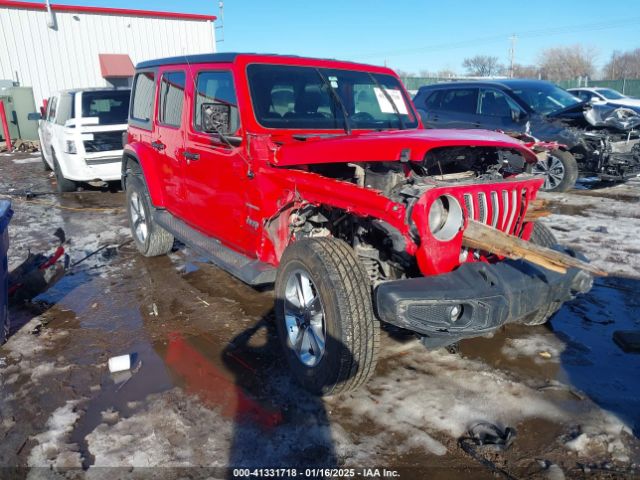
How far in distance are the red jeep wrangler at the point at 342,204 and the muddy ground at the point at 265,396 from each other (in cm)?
33

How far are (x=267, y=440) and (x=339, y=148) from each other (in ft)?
5.63

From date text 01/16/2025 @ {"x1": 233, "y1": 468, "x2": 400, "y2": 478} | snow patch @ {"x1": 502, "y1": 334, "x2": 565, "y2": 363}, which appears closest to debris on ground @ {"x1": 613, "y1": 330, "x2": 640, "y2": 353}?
snow patch @ {"x1": 502, "y1": 334, "x2": 565, "y2": 363}

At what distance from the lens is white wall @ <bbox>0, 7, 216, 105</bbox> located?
20.0m

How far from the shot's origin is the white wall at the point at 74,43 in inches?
787

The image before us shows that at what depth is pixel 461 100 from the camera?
32.5 ft

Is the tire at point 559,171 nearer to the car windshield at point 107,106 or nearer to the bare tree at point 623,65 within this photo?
the car windshield at point 107,106

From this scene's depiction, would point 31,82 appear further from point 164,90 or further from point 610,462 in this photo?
point 610,462

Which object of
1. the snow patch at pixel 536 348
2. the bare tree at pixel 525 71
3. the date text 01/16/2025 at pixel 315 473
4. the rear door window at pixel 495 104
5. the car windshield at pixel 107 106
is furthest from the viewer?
the bare tree at pixel 525 71

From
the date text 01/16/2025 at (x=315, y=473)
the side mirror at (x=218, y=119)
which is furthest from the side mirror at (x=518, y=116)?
the date text 01/16/2025 at (x=315, y=473)

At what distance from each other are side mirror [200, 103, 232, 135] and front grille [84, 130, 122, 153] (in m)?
5.70

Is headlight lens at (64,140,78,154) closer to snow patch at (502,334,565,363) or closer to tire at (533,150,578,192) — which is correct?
snow patch at (502,334,565,363)

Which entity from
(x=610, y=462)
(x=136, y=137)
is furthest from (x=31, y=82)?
(x=610, y=462)

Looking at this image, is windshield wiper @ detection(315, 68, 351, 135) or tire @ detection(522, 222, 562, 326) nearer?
tire @ detection(522, 222, 562, 326)

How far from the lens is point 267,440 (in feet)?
8.97
